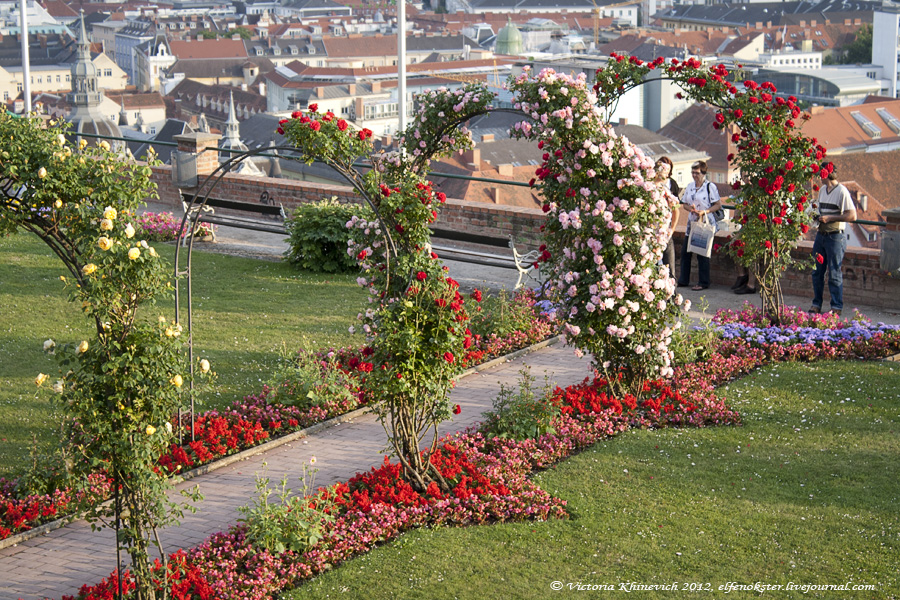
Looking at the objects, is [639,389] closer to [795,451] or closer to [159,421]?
[795,451]

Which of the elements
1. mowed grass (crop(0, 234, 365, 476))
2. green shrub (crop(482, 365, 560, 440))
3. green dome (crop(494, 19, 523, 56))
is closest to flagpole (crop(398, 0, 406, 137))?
mowed grass (crop(0, 234, 365, 476))

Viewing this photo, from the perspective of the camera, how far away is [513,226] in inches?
530

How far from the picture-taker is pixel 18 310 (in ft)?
36.0

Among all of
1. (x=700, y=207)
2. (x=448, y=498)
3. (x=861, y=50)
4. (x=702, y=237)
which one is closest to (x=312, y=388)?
(x=448, y=498)

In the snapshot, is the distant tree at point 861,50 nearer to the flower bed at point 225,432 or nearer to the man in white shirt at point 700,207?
the man in white shirt at point 700,207

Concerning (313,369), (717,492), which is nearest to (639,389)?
(717,492)

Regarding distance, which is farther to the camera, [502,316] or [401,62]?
[401,62]

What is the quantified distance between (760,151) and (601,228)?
8.15ft

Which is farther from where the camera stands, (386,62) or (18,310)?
(386,62)

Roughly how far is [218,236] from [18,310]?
14.4ft

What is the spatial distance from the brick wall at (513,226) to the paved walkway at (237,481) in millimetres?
2074

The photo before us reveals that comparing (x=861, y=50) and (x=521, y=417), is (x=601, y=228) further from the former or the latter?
(x=861, y=50)

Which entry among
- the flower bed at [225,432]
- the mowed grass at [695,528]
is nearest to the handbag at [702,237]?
the flower bed at [225,432]

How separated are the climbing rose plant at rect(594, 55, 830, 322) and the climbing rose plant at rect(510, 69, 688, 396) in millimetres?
1510
